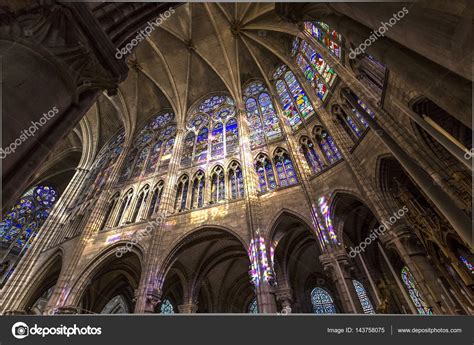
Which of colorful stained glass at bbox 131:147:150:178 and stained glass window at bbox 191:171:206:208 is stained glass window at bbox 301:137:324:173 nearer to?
stained glass window at bbox 191:171:206:208

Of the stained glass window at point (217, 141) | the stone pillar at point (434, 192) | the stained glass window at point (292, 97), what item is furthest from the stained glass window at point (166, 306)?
the stone pillar at point (434, 192)

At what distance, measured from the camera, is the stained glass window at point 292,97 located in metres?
10.9

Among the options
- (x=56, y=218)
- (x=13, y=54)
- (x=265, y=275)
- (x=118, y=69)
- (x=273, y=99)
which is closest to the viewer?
(x=13, y=54)

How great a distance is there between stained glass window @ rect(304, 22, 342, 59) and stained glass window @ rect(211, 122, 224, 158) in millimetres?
6834

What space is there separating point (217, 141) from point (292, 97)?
485cm

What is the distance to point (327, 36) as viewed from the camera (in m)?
8.10

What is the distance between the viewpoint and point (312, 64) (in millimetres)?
11117

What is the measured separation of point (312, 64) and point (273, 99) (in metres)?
2.97

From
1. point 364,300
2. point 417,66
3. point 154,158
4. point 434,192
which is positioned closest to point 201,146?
point 154,158

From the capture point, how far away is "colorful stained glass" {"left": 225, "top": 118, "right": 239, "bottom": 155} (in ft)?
40.0

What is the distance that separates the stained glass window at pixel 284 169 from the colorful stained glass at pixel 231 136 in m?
2.53

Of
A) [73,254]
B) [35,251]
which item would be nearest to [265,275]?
[73,254]

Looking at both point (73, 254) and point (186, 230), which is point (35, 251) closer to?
point (73, 254)

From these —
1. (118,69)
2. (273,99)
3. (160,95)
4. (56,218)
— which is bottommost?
(118,69)
